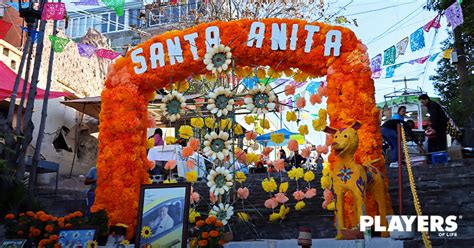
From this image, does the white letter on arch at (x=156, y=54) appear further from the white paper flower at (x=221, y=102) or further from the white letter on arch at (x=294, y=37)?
the white letter on arch at (x=294, y=37)

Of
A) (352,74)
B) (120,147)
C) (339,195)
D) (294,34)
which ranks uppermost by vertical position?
(294,34)

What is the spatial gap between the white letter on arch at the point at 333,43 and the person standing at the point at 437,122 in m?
2.85

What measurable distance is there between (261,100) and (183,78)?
2190 millimetres

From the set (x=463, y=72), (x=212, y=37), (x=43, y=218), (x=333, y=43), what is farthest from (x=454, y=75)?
(x=43, y=218)

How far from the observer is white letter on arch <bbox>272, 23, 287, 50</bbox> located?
27.7 ft

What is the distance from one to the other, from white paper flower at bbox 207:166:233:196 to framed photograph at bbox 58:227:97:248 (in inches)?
70.4

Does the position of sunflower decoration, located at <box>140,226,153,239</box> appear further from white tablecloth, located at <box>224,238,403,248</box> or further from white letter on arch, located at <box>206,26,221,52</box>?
white letter on arch, located at <box>206,26,221,52</box>

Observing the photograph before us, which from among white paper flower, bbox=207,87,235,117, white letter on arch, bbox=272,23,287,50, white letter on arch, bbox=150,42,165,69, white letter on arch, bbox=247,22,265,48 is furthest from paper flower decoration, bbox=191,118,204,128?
white letter on arch, bbox=272,23,287,50

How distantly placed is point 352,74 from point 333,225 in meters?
2.49

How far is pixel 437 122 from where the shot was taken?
32.9 feet

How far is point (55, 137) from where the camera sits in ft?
48.7

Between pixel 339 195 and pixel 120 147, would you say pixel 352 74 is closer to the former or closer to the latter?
pixel 339 195

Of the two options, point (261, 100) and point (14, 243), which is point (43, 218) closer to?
point (14, 243)

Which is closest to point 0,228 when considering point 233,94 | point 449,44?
point 233,94
